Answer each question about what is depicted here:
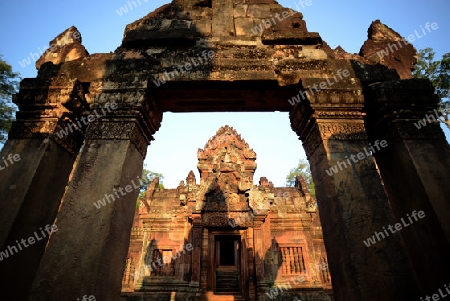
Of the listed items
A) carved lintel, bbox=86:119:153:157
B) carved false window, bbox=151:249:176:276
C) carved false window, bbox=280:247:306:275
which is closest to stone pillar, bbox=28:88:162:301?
carved lintel, bbox=86:119:153:157

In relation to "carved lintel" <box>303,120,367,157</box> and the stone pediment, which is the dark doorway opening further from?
"carved lintel" <box>303,120,367,157</box>

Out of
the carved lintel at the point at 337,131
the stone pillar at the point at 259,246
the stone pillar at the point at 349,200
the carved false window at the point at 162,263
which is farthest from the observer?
the carved false window at the point at 162,263

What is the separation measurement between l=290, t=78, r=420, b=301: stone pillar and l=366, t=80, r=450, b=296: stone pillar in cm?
41

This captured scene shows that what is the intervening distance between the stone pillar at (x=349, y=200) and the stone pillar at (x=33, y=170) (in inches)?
134

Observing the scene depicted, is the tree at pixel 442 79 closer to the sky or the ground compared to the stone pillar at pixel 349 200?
closer to the sky

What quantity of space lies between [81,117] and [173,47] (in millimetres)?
1801

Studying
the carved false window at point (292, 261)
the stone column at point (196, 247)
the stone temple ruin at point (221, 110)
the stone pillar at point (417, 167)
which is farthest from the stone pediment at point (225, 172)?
the stone pillar at point (417, 167)

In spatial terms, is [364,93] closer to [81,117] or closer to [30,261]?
[81,117]

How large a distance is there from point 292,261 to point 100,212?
11.7m

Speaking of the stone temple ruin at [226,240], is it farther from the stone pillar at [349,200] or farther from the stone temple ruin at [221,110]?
the stone pillar at [349,200]

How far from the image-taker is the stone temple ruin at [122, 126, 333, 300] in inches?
445

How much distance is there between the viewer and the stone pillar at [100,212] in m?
2.43

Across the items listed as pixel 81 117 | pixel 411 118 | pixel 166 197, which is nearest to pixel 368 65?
pixel 411 118

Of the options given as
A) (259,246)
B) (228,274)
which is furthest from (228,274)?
(259,246)
